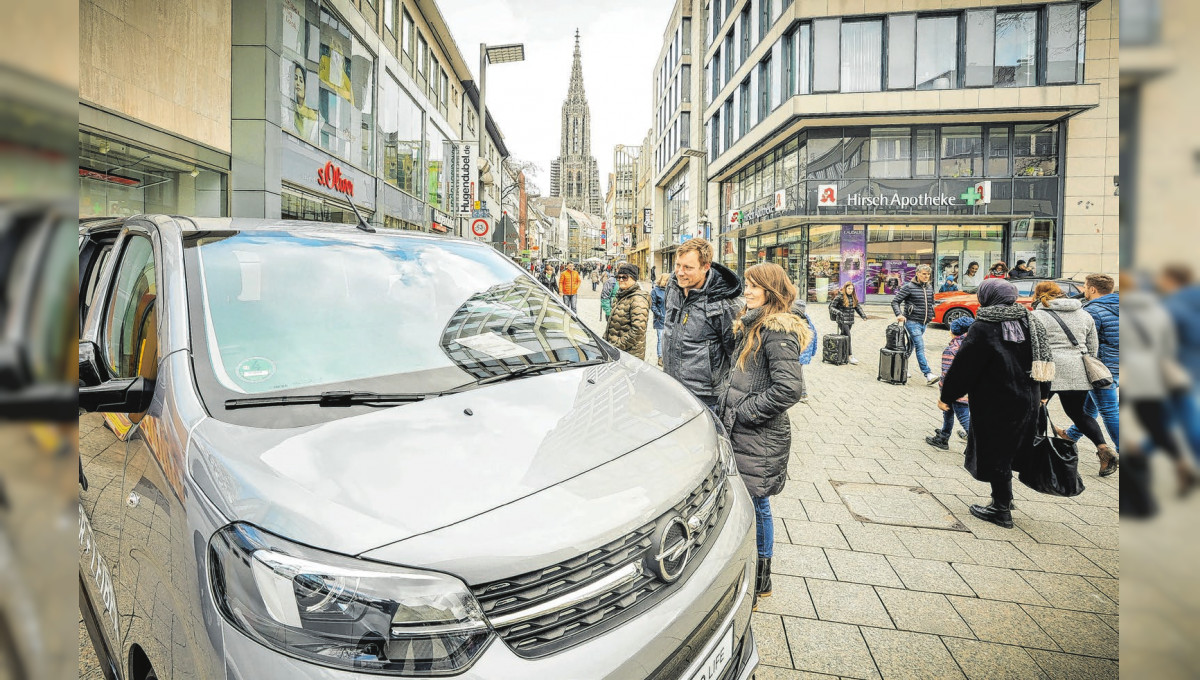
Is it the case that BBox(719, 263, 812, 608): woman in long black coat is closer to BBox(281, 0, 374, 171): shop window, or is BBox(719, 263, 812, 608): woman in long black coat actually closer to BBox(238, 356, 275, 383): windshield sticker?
BBox(238, 356, 275, 383): windshield sticker

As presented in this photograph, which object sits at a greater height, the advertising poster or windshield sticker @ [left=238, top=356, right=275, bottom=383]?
the advertising poster

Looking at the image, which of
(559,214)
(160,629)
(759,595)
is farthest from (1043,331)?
(559,214)

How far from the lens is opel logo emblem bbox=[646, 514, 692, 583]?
1.71m

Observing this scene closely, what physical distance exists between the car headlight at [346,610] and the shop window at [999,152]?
29700 millimetres

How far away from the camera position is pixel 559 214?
121750 millimetres

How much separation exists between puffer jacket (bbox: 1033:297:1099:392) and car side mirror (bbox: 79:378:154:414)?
6117 mm

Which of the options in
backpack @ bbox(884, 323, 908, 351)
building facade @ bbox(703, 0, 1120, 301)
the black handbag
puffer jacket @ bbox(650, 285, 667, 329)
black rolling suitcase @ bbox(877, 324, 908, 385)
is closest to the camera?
the black handbag

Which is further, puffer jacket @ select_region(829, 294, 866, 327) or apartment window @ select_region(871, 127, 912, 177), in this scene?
apartment window @ select_region(871, 127, 912, 177)

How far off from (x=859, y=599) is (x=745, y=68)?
102 feet

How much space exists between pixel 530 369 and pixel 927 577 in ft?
9.27

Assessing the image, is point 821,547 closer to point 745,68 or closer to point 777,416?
point 777,416

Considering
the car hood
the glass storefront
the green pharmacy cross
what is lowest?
the car hood

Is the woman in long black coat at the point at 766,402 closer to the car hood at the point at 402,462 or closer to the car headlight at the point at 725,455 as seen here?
the car headlight at the point at 725,455

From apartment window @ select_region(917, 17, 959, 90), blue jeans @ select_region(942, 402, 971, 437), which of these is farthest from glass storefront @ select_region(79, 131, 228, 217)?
apartment window @ select_region(917, 17, 959, 90)
